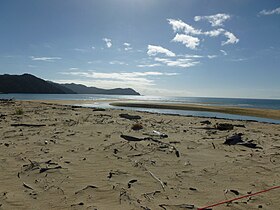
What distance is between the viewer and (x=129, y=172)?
557 centimetres

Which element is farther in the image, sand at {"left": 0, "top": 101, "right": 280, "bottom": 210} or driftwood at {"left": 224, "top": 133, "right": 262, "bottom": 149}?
driftwood at {"left": 224, "top": 133, "right": 262, "bottom": 149}

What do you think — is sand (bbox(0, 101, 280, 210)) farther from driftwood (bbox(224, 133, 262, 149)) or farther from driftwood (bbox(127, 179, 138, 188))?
driftwood (bbox(224, 133, 262, 149))

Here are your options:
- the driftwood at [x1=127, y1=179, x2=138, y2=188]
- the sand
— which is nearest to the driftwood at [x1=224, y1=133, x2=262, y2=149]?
the sand

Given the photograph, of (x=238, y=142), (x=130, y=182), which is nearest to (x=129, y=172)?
(x=130, y=182)

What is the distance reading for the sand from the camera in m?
4.21

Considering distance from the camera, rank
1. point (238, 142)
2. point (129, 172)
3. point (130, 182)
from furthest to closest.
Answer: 1. point (238, 142)
2. point (129, 172)
3. point (130, 182)

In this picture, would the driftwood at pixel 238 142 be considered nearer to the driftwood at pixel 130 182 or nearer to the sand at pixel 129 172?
the sand at pixel 129 172

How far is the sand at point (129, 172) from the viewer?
4.21 metres

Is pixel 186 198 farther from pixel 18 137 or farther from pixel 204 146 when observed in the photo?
pixel 18 137

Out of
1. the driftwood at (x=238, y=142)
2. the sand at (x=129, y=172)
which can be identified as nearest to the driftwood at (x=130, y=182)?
the sand at (x=129, y=172)

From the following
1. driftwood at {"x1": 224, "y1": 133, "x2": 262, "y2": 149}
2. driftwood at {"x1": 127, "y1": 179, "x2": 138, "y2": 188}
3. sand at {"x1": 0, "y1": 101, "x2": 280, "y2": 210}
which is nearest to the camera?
sand at {"x1": 0, "y1": 101, "x2": 280, "y2": 210}

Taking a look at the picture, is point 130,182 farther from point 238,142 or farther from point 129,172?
point 238,142

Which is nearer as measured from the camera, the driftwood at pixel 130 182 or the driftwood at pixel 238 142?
the driftwood at pixel 130 182

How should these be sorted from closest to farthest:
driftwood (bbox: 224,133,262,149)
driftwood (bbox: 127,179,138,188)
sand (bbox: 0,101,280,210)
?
1. sand (bbox: 0,101,280,210)
2. driftwood (bbox: 127,179,138,188)
3. driftwood (bbox: 224,133,262,149)
